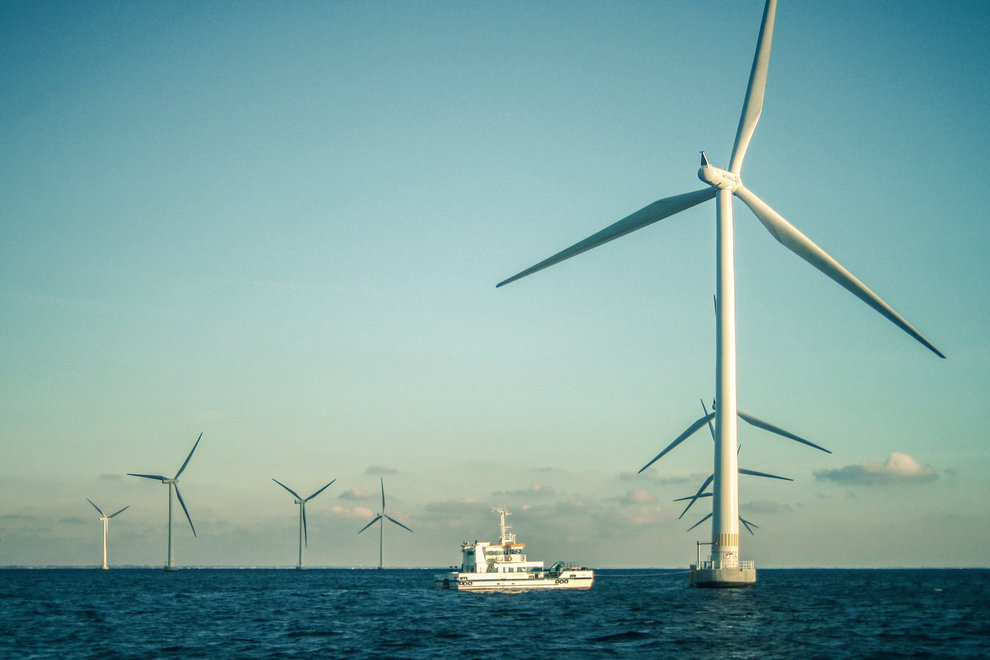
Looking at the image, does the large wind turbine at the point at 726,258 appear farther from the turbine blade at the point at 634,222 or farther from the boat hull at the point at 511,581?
the boat hull at the point at 511,581

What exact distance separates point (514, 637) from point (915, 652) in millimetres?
25940

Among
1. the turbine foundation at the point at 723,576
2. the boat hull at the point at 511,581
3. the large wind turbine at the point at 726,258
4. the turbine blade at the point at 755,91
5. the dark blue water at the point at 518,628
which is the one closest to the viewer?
the dark blue water at the point at 518,628

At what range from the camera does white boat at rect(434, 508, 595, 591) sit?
112 m

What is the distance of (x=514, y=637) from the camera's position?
219ft

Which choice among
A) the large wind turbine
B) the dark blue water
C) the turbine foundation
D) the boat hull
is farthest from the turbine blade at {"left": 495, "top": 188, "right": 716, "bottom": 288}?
the boat hull

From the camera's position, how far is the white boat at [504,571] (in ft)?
369

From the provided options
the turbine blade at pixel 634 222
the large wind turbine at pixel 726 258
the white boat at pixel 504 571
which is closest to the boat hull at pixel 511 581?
the white boat at pixel 504 571

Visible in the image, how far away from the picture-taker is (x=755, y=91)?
91.0m

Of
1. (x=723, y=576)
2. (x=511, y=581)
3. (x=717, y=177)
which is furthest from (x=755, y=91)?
(x=511, y=581)

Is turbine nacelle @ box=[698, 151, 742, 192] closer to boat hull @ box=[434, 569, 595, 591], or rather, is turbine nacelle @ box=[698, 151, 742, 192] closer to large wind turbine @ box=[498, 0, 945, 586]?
large wind turbine @ box=[498, 0, 945, 586]

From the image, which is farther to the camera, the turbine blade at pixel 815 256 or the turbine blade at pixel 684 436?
the turbine blade at pixel 684 436

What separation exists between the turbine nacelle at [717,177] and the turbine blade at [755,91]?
4.06 feet

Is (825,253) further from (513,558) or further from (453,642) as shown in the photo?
(513,558)

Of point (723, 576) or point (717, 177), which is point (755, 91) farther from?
point (723, 576)
